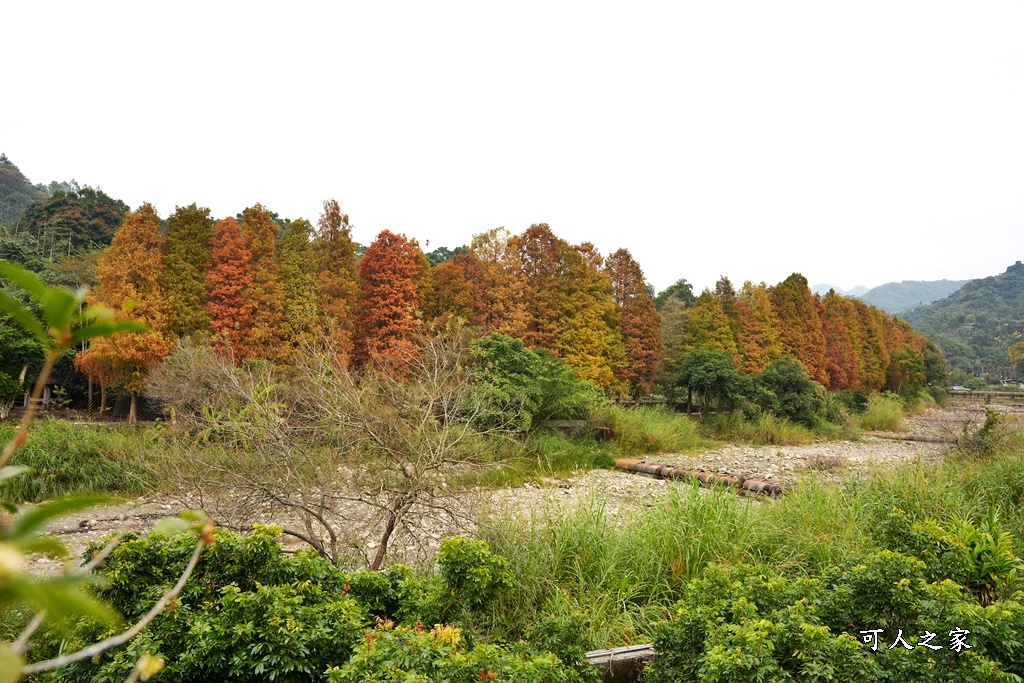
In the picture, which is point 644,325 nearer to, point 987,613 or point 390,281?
point 390,281

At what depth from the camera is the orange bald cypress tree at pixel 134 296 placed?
1145 centimetres

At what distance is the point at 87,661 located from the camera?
2.60m

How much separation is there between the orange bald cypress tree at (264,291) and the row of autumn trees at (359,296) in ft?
0.11

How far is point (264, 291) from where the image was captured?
13688 millimetres

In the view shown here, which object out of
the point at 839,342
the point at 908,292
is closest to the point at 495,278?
the point at 839,342

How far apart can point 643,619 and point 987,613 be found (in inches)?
77.7

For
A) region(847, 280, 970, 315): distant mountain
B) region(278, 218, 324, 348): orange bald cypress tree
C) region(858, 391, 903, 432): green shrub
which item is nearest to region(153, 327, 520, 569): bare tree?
region(278, 218, 324, 348): orange bald cypress tree

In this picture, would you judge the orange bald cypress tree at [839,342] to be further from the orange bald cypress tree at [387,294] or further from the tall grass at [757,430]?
the orange bald cypress tree at [387,294]

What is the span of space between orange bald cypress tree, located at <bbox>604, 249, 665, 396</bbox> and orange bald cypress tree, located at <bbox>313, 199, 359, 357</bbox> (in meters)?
8.00

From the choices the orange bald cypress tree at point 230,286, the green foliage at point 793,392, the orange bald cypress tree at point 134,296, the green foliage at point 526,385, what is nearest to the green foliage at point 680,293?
the green foliage at point 793,392

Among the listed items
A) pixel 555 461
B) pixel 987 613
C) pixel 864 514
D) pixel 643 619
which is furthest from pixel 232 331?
pixel 987 613

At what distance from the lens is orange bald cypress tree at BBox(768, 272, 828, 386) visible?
22859mm

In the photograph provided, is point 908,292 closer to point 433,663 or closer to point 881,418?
point 881,418

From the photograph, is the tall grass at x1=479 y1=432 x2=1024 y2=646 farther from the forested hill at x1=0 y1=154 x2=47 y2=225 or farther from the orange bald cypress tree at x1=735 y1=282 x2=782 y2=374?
the forested hill at x1=0 y1=154 x2=47 y2=225
